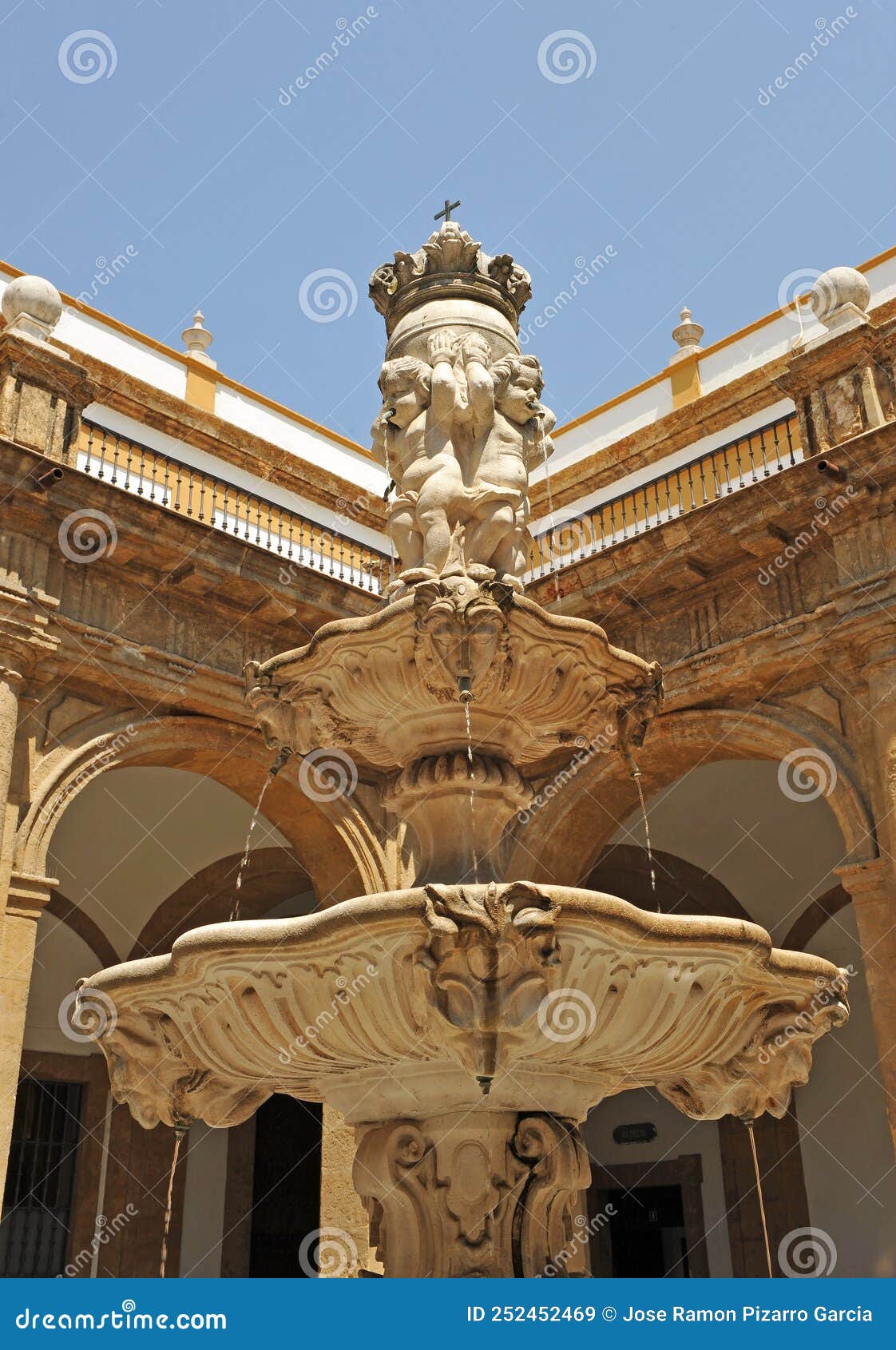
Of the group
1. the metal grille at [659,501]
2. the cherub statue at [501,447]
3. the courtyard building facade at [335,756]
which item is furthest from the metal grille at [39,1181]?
the cherub statue at [501,447]

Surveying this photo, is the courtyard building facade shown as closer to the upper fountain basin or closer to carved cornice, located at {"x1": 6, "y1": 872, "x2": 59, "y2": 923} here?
carved cornice, located at {"x1": 6, "y1": 872, "x2": 59, "y2": 923}

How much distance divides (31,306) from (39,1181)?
7.23 meters

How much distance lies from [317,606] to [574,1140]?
6.88 m

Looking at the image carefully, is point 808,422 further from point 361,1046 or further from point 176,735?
point 361,1046

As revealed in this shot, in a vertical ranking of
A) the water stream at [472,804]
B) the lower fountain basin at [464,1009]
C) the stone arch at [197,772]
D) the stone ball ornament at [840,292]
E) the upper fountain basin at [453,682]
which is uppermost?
the stone ball ornament at [840,292]

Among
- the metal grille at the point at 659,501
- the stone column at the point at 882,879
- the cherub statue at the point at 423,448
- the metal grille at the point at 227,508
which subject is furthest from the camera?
the metal grille at the point at 659,501

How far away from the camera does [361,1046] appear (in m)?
3.70

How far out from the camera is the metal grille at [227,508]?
397 inches

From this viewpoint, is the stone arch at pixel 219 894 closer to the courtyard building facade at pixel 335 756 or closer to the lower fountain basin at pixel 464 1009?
the courtyard building facade at pixel 335 756

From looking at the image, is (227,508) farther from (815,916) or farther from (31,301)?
(815,916)

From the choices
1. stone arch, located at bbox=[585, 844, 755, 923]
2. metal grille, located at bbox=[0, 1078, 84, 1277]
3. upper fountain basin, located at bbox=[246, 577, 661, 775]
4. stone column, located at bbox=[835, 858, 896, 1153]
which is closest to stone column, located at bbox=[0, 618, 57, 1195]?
metal grille, located at bbox=[0, 1078, 84, 1277]

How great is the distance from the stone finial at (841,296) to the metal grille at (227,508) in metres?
4.28

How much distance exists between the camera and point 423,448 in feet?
15.9

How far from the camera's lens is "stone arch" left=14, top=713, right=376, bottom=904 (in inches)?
332
